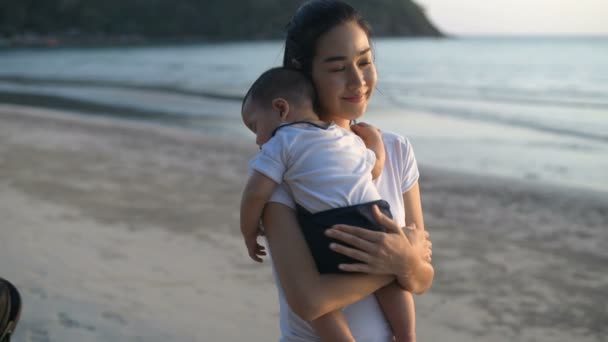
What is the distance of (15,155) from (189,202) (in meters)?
3.22

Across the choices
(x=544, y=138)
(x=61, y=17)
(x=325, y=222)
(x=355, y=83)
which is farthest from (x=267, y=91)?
(x=61, y=17)

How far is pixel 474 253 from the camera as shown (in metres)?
5.15

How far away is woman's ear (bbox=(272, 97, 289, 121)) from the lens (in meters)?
1.63

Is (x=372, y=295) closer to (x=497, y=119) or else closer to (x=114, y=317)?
(x=114, y=317)

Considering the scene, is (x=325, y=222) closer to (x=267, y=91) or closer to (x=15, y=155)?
(x=267, y=91)

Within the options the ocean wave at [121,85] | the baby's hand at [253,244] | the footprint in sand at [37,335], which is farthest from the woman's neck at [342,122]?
the ocean wave at [121,85]

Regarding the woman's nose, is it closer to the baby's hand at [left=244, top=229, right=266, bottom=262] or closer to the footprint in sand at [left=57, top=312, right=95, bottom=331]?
the baby's hand at [left=244, top=229, right=266, bottom=262]

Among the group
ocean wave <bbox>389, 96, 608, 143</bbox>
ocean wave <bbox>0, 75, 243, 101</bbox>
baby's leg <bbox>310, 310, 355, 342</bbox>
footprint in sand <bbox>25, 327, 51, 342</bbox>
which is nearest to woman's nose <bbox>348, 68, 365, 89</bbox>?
baby's leg <bbox>310, 310, 355, 342</bbox>

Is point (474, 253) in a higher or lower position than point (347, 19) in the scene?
lower

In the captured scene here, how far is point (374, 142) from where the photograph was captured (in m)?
1.68

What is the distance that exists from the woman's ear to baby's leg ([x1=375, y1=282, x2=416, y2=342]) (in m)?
0.50

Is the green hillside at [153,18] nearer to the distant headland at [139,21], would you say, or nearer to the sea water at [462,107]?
the distant headland at [139,21]

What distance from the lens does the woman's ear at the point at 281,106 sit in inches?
64.2

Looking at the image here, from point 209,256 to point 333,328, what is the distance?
3.41 meters
